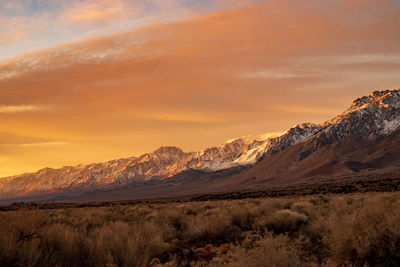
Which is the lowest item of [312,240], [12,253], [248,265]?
[312,240]

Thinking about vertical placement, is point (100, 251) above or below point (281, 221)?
above

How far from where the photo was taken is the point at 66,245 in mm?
8336

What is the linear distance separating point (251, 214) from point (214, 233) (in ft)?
12.1

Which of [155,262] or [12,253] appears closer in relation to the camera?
[12,253]

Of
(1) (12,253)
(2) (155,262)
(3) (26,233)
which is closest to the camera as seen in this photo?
(1) (12,253)

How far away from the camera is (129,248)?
826 cm

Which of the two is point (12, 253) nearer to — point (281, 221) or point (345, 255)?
point (345, 255)

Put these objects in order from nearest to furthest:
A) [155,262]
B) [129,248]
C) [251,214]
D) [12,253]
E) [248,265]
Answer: [248,265]
[12,253]
[129,248]
[155,262]
[251,214]

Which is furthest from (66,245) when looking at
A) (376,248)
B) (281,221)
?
(281,221)

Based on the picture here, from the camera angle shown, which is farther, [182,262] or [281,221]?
[281,221]

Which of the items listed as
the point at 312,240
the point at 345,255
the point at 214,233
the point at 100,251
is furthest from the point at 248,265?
the point at 214,233

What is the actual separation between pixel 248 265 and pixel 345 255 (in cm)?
325

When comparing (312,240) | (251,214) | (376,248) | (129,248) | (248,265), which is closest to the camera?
(248,265)

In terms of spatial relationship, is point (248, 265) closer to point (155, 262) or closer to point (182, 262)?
point (182, 262)
